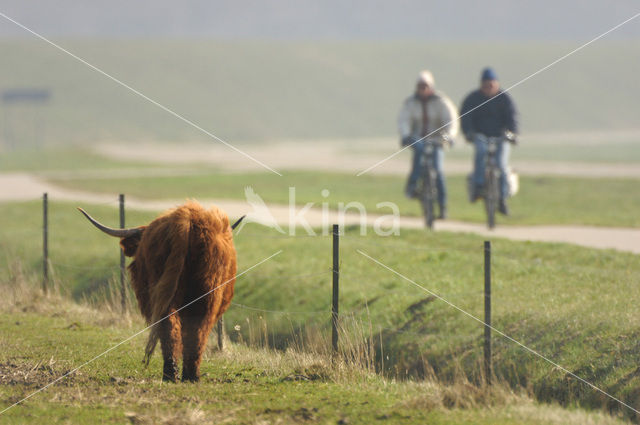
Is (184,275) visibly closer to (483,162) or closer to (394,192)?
(483,162)

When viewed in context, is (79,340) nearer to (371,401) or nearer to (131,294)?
(131,294)

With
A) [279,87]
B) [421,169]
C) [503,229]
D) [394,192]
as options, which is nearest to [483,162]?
[421,169]

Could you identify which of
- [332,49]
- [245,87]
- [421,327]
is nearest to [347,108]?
[245,87]

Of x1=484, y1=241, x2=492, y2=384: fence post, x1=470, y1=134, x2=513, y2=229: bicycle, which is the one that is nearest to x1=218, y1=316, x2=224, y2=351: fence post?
x1=484, y1=241, x2=492, y2=384: fence post

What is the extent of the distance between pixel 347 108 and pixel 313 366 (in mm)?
151926

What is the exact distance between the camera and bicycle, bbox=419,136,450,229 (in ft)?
57.2

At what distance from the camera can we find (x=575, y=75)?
168 meters

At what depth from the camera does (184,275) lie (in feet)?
25.3

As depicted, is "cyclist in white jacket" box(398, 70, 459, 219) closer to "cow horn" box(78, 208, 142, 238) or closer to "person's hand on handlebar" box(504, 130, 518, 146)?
"person's hand on handlebar" box(504, 130, 518, 146)

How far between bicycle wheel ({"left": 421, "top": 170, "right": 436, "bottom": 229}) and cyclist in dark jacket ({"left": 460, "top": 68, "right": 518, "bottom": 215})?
0.86m

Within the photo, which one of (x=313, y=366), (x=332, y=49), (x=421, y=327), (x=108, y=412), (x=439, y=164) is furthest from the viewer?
(x=332, y=49)

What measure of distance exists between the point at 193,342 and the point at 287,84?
531 ft

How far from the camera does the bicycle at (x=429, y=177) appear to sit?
57.2ft

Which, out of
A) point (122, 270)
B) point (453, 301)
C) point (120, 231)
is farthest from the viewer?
point (122, 270)
